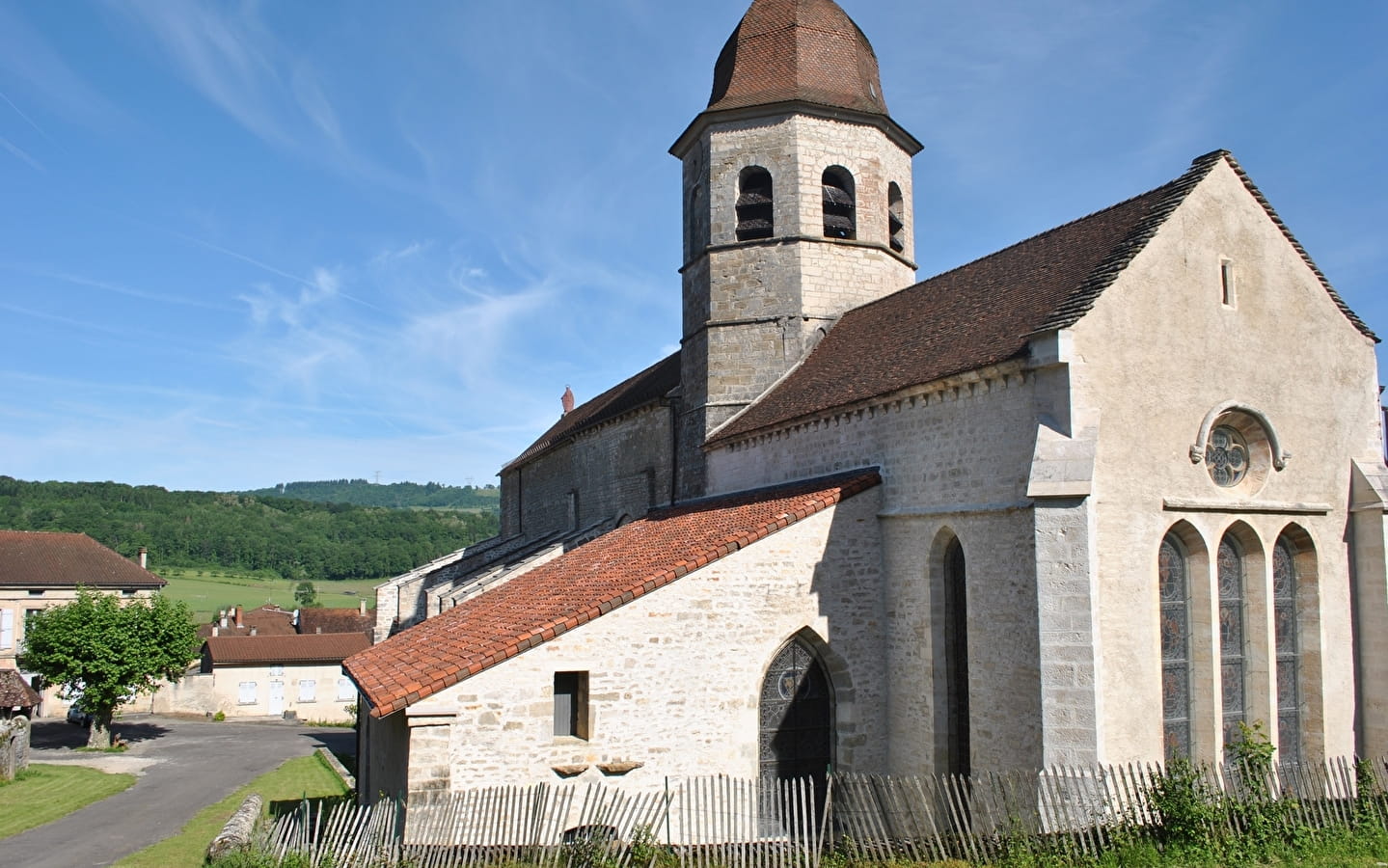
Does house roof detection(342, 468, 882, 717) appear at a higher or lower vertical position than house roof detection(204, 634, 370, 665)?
higher

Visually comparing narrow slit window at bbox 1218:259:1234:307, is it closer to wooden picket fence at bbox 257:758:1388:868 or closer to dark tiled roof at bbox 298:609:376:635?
wooden picket fence at bbox 257:758:1388:868

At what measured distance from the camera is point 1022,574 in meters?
10.6

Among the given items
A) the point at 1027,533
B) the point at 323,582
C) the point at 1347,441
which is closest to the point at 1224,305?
the point at 1347,441

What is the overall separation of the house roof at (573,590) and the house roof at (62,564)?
33789 mm

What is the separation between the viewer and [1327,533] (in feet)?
38.9

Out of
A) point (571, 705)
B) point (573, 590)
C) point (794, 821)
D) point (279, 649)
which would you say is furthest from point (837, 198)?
point (279, 649)

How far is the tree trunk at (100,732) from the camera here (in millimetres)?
31334

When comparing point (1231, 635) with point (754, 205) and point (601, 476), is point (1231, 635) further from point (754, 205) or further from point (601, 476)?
point (601, 476)

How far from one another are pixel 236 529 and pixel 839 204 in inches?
4580

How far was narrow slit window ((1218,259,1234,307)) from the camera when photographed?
455 inches

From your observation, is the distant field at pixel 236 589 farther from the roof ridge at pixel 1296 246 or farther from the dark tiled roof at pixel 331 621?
the roof ridge at pixel 1296 246

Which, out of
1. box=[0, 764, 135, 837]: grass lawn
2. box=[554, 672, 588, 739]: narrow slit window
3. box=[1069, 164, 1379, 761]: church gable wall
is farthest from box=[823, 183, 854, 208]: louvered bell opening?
box=[0, 764, 135, 837]: grass lawn

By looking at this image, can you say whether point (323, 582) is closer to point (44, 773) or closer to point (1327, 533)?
point (44, 773)

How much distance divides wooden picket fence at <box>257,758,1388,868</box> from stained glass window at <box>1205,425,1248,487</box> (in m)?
3.20
